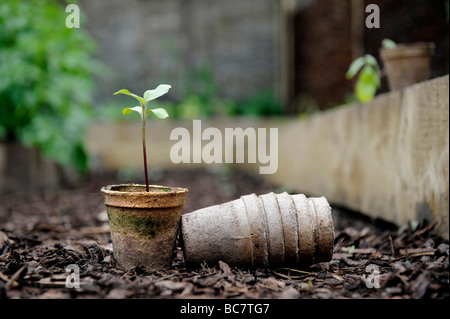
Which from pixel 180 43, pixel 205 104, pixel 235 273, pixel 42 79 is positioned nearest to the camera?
pixel 235 273

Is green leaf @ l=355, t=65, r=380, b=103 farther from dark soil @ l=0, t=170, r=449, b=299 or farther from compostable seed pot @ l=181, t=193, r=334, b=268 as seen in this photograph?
compostable seed pot @ l=181, t=193, r=334, b=268

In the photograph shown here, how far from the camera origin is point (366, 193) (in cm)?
347

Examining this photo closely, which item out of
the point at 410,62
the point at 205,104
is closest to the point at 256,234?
the point at 410,62

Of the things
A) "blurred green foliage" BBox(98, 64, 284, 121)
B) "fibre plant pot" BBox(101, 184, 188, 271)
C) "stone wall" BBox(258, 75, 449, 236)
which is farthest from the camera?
"blurred green foliage" BBox(98, 64, 284, 121)

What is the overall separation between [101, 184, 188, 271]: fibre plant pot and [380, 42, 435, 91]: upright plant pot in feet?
6.80

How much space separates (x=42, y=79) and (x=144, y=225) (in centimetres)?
423

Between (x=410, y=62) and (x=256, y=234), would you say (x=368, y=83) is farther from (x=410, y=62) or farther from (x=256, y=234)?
(x=256, y=234)

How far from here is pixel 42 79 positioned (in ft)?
17.9

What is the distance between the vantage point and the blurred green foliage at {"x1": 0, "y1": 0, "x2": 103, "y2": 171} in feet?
17.0

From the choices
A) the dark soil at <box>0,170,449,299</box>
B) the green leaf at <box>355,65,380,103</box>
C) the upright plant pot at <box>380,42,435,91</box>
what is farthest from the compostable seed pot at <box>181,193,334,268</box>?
the green leaf at <box>355,65,380,103</box>

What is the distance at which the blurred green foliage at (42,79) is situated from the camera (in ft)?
A: 17.0
